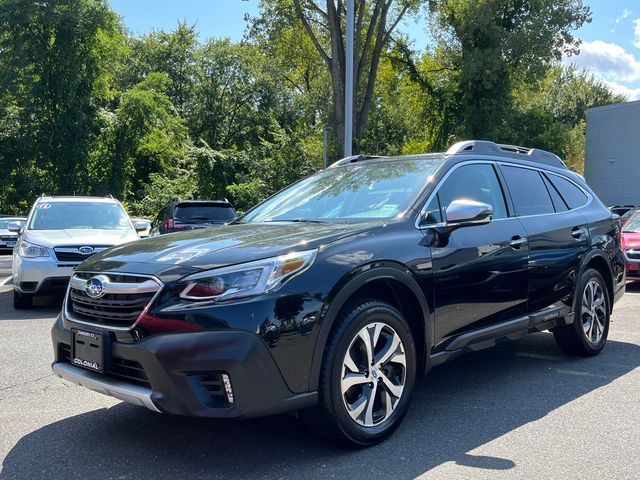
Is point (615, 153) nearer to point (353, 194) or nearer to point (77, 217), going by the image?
point (77, 217)

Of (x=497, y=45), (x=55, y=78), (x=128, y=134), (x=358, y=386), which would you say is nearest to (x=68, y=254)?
(x=358, y=386)

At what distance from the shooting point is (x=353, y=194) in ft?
15.7

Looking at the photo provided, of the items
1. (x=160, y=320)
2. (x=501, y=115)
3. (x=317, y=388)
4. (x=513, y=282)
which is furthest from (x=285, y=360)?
(x=501, y=115)

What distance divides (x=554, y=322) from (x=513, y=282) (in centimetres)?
84

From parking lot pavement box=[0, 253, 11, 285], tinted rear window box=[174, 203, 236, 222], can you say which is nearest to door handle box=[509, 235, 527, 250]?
tinted rear window box=[174, 203, 236, 222]

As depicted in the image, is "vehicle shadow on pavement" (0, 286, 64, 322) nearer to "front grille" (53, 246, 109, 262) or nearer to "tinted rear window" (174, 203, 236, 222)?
"front grille" (53, 246, 109, 262)

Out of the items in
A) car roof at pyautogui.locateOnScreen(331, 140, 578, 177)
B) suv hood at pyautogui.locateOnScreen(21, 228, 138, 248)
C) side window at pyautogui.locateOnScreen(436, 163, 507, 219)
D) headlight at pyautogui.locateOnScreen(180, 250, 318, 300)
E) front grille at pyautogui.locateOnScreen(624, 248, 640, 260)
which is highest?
car roof at pyautogui.locateOnScreen(331, 140, 578, 177)

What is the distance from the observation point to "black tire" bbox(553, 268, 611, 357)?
5672 millimetres

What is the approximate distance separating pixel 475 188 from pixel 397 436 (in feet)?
6.37

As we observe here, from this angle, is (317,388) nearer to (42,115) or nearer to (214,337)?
(214,337)

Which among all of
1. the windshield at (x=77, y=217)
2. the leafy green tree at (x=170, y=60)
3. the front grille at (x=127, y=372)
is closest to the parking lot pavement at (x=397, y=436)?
the front grille at (x=127, y=372)

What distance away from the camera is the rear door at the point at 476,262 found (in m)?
4.27

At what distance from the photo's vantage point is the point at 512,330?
192 inches

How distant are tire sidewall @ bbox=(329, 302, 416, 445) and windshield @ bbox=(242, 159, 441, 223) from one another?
2.47 ft
